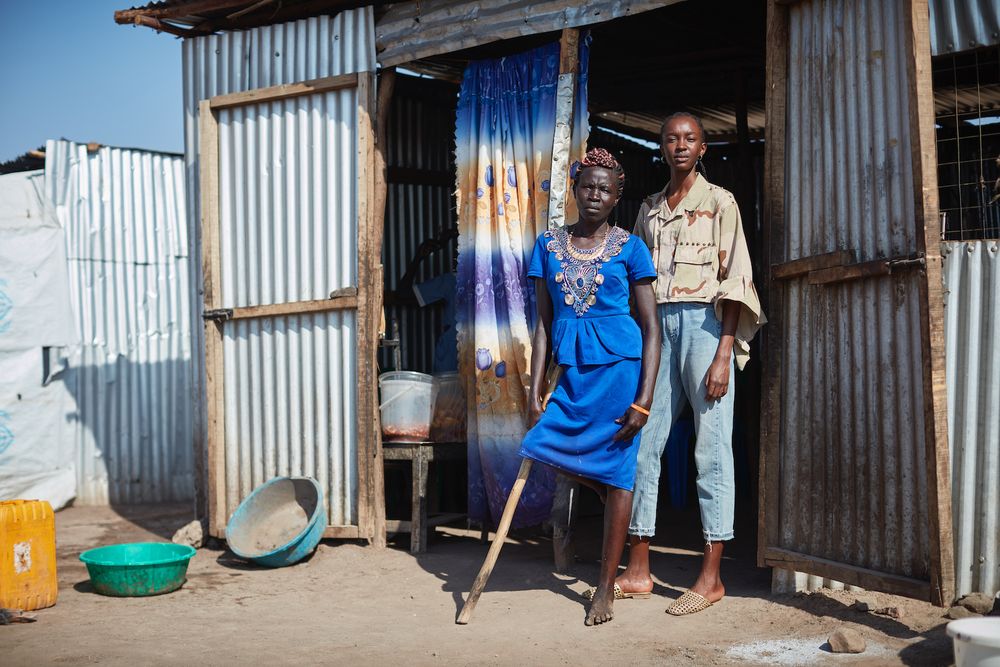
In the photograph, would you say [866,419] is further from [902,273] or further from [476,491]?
[476,491]

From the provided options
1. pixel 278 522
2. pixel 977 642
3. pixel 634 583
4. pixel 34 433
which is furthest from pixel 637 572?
pixel 34 433

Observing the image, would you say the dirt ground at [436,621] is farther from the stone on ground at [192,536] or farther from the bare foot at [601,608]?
the stone on ground at [192,536]

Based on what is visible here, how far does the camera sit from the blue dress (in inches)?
177

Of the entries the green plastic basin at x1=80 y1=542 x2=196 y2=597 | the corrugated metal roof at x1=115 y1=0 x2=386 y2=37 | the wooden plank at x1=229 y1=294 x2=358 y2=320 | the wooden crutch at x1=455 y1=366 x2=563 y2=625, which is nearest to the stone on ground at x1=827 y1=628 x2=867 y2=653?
the wooden crutch at x1=455 y1=366 x2=563 y2=625

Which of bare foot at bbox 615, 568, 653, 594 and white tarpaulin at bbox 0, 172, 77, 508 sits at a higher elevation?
white tarpaulin at bbox 0, 172, 77, 508

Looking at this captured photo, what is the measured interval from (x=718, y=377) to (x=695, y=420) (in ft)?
0.91

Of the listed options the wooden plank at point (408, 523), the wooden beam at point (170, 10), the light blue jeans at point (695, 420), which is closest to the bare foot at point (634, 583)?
the light blue jeans at point (695, 420)

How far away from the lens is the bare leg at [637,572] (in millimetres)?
4812

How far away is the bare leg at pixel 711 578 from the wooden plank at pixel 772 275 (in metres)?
0.23

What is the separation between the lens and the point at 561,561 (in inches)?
218

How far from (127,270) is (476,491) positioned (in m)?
5.18

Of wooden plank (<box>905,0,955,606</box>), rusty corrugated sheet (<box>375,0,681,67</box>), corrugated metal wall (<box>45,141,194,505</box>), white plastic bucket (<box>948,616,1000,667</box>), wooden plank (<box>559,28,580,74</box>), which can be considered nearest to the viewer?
white plastic bucket (<box>948,616,1000,667</box>)

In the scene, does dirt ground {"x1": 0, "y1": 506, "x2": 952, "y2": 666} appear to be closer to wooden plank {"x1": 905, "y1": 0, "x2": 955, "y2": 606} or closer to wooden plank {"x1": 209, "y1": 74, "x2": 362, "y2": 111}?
wooden plank {"x1": 905, "y1": 0, "x2": 955, "y2": 606}

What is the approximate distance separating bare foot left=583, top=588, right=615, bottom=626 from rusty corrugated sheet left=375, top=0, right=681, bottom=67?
3035 mm
